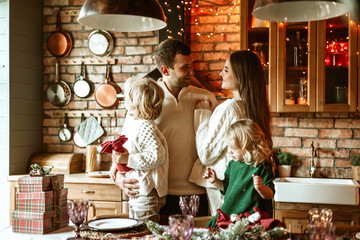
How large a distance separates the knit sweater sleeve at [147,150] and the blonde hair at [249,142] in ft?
1.19

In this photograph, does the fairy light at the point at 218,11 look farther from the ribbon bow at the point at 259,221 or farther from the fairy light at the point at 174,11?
the ribbon bow at the point at 259,221

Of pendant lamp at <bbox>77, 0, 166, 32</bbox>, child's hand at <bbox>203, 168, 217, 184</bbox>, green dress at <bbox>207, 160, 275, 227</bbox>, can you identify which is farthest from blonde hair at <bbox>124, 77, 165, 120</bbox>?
green dress at <bbox>207, 160, 275, 227</bbox>

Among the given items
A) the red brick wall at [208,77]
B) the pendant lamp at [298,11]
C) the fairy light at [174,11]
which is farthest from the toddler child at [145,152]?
the red brick wall at [208,77]

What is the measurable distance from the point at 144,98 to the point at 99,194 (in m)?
1.64

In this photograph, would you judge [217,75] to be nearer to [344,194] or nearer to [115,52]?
[115,52]

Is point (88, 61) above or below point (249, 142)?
above

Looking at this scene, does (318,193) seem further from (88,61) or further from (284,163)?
(88,61)

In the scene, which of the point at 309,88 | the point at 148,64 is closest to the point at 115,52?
the point at 148,64

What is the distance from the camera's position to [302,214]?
128 inches

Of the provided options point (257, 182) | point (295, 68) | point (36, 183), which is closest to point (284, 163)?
point (295, 68)

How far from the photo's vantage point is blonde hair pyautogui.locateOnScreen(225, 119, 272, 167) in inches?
78.7

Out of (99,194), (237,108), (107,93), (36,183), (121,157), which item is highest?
(107,93)

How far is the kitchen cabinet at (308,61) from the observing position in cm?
347

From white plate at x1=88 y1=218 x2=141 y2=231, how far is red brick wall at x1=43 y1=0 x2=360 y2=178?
2254 millimetres
